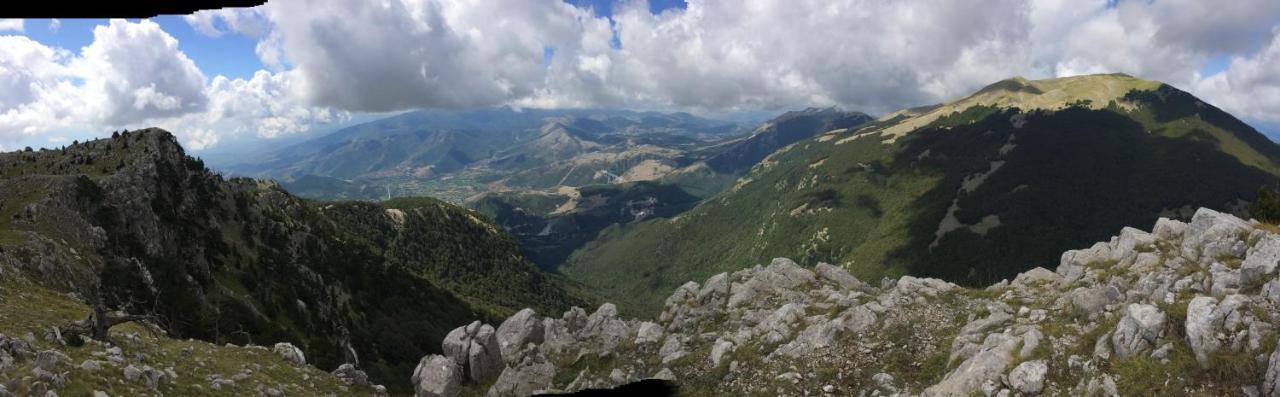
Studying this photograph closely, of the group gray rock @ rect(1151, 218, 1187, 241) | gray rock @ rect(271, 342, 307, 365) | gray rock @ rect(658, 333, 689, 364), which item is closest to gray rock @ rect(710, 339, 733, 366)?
gray rock @ rect(658, 333, 689, 364)

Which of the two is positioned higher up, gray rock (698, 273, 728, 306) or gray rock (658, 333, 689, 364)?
gray rock (698, 273, 728, 306)

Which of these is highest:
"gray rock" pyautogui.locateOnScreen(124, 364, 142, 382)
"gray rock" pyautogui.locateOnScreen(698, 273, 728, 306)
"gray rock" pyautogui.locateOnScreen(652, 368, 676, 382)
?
A: "gray rock" pyautogui.locateOnScreen(124, 364, 142, 382)

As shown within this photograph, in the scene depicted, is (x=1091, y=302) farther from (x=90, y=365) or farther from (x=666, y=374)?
(x=90, y=365)

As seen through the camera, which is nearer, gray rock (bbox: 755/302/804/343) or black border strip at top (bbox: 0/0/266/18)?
black border strip at top (bbox: 0/0/266/18)

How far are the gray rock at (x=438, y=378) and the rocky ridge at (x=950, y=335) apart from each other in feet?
0.46

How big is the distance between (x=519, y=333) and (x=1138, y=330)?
48440 mm

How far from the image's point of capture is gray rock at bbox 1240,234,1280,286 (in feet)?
88.9

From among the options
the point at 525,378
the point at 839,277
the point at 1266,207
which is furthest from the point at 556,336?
the point at 1266,207

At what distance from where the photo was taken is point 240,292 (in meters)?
104

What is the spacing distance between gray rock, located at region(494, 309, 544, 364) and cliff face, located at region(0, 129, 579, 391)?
24821 mm

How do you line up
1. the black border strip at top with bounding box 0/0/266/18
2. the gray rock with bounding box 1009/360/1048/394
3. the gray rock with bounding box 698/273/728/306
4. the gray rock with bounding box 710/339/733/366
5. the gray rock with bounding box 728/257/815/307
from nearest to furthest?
the black border strip at top with bounding box 0/0/266/18, the gray rock with bounding box 1009/360/1048/394, the gray rock with bounding box 710/339/733/366, the gray rock with bounding box 728/257/815/307, the gray rock with bounding box 698/273/728/306

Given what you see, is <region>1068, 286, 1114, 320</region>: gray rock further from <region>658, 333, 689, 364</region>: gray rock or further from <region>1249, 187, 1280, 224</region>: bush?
<region>1249, 187, 1280, 224</region>: bush

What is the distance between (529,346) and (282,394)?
24.0m

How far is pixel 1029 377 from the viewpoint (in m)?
26.4
